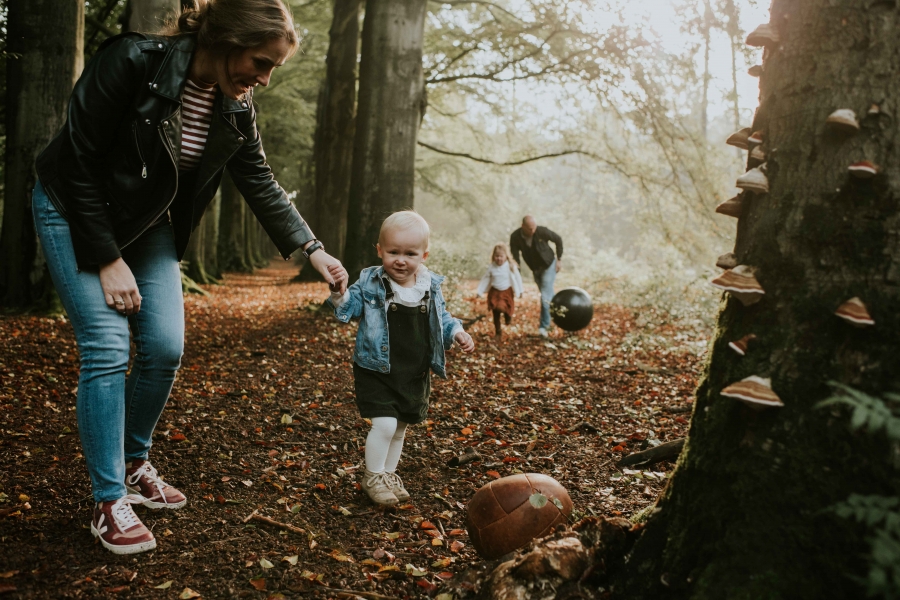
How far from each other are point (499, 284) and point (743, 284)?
323 inches

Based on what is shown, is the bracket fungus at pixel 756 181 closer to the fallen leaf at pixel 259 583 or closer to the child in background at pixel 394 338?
the child in background at pixel 394 338

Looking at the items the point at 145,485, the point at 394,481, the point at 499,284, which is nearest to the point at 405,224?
the point at 394,481

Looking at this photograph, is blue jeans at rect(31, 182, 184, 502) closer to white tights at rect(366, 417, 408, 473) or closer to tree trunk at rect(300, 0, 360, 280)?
white tights at rect(366, 417, 408, 473)

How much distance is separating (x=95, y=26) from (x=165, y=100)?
9.31m

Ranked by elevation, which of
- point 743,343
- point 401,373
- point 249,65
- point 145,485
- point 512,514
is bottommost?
point 145,485

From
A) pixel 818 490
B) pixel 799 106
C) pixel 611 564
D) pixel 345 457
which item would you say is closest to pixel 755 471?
pixel 818 490

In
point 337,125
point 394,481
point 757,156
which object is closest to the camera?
point 757,156

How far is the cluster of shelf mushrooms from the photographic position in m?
1.87

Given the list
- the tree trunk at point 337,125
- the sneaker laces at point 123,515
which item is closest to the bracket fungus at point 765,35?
the sneaker laces at point 123,515

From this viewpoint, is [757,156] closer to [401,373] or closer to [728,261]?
[728,261]

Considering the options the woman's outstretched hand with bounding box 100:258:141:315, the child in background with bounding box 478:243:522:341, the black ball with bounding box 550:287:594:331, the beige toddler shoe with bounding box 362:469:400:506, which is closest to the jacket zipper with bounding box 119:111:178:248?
the woman's outstretched hand with bounding box 100:258:141:315

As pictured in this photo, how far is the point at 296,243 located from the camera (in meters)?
3.35

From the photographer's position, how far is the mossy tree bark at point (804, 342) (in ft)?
5.90

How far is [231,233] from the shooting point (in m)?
22.2
